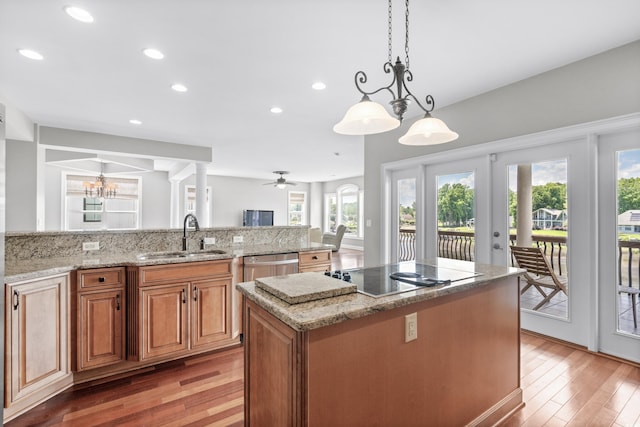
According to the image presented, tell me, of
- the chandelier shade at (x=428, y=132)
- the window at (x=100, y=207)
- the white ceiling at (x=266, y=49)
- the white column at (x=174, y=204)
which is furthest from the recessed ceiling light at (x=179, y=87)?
the white column at (x=174, y=204)

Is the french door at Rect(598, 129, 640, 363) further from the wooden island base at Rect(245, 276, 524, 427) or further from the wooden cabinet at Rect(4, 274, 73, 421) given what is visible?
the wooden cabinet at Rect(4, 274, 73, 421)

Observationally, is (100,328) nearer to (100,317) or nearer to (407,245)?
(100,317)

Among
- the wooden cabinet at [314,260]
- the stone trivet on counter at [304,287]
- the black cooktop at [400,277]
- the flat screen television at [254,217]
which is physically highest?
the flat screen television at [254,217]

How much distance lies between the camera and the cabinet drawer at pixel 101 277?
215 centimetres

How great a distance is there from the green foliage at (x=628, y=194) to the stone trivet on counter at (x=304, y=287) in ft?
8.69

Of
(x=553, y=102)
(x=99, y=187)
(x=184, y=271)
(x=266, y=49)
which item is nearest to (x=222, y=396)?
(x=184, y=271)

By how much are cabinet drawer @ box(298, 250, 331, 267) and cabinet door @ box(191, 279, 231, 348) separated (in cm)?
79

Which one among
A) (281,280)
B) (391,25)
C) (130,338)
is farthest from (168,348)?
(391,25)

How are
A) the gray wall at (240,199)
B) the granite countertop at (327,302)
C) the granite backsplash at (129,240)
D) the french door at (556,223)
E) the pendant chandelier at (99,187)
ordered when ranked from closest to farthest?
1. the granite countertop at (327,302)
2. the granite backsplash at (129,240)
3. the french door at (556,223)
4. the pendant chandelier at (99,187)
5. the gray wall at (240,199)

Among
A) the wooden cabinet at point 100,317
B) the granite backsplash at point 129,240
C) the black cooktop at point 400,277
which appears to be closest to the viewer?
the black cooktop at point 400,277

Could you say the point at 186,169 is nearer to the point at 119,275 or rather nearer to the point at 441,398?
the point at 119,275

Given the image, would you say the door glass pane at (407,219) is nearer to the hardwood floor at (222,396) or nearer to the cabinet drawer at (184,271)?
the hardwood floor at (222,396)

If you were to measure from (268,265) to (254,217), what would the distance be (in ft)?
26.0

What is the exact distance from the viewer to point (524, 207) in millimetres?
3135
